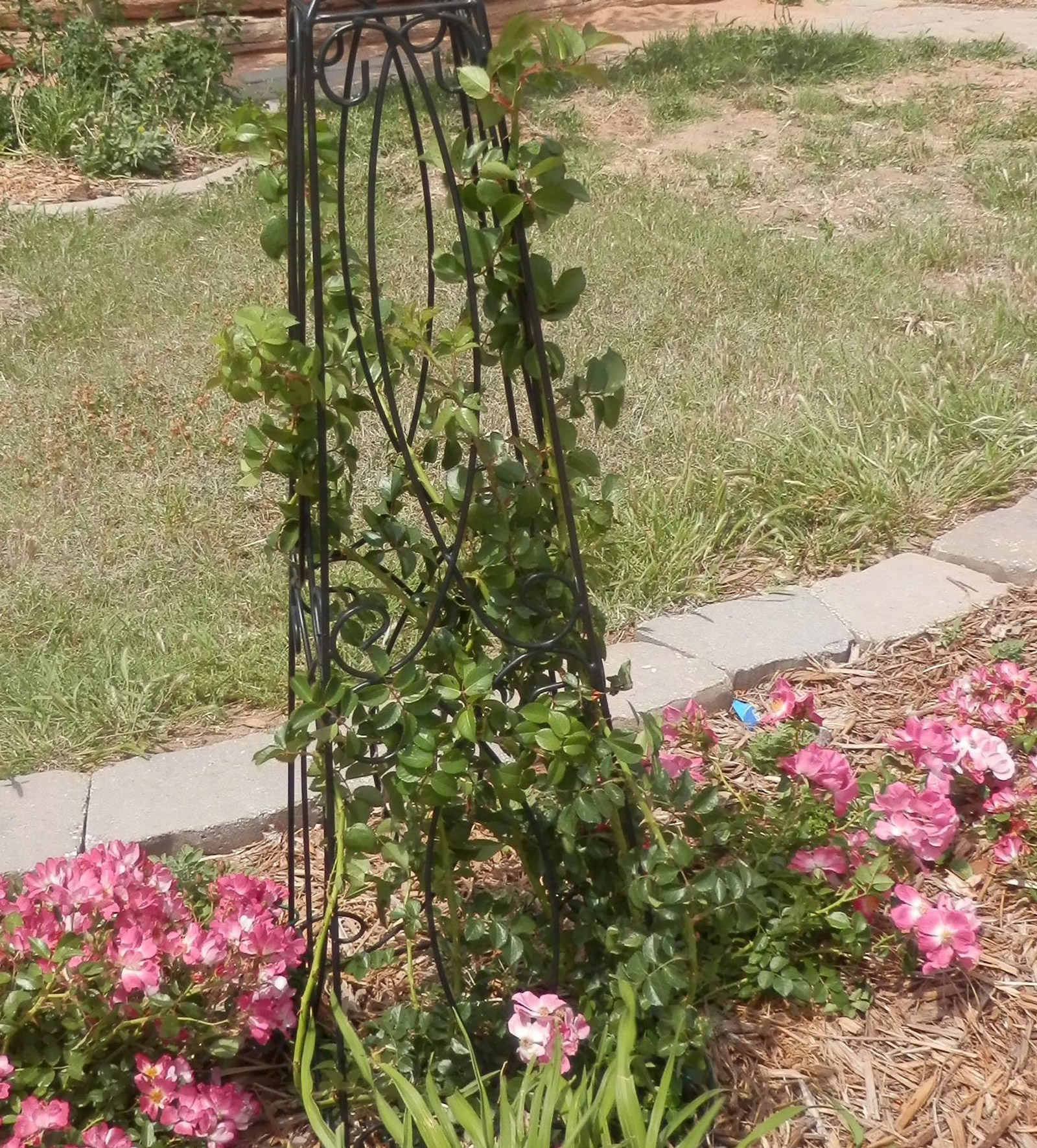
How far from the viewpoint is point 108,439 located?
13.7 ft

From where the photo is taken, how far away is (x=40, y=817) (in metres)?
2.59

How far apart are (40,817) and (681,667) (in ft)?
4.41

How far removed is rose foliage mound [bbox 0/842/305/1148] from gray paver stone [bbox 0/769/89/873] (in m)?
0.57

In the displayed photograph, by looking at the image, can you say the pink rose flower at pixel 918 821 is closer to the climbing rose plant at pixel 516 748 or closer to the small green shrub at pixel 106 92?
the climbing rose plant at pixel 516 748

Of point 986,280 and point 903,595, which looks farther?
point 986,280

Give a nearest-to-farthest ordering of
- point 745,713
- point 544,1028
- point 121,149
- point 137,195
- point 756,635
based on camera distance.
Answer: point 544,1028
point 745,713
point 756,635
point 137,195
point 121,149

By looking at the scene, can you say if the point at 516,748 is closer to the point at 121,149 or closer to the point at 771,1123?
the point at 771,1123

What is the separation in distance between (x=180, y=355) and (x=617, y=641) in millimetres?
2247

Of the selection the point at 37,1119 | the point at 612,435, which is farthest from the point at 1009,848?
the point at 612,435

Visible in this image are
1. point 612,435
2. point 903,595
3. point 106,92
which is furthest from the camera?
point 106,92

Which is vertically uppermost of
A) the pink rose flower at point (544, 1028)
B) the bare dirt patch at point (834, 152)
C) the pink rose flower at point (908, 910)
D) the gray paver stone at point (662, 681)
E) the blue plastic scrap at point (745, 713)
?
the bare dirt patch at point (834, 152)

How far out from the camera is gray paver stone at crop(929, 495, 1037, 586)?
11.1 feet

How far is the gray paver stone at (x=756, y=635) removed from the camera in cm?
309

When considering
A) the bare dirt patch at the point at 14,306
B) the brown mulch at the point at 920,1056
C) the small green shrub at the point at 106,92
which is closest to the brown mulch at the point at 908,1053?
the brown mulch at the point at 920,1056
